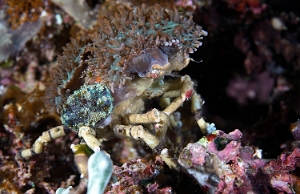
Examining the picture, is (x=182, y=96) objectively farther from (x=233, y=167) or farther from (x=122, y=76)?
(x=233, y=167)

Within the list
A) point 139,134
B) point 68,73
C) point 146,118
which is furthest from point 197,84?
point 68,73

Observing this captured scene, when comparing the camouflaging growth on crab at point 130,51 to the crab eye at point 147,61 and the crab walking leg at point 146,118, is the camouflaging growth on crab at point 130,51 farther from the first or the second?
the crab walking leg at point 146,118

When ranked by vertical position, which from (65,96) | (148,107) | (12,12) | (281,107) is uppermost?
(12,12)

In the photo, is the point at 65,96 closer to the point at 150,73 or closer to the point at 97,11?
the point at 150,73

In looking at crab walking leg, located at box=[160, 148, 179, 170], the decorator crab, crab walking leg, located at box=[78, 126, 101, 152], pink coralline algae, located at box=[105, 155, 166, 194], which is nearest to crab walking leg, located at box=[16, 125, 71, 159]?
the decorator crab

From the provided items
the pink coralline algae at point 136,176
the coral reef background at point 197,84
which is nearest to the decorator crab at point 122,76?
the pink coralline algae at point 136,176

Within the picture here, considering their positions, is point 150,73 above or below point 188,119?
Result: above

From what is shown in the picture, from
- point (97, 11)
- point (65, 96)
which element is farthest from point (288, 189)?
point (97, 11)
